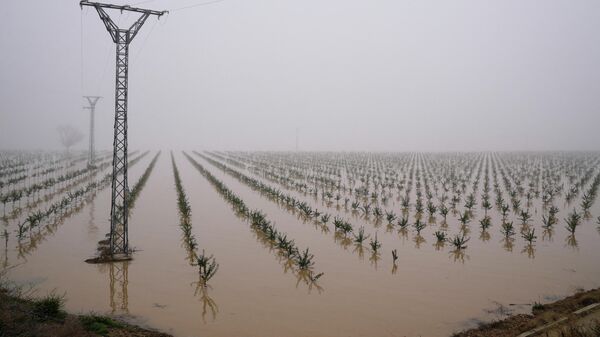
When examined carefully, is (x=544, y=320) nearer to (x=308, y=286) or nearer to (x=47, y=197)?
(x=308, y=286)

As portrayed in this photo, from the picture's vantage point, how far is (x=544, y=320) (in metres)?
7.32

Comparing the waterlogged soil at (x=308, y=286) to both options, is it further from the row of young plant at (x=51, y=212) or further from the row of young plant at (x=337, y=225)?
the row of young plant at (x=51, y=212)

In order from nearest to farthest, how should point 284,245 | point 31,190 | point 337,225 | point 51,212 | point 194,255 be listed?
point 194,255 < point 284,245 < point 337,225 < point 51,212 < point 31,190

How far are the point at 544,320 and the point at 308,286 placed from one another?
5063 millimetres

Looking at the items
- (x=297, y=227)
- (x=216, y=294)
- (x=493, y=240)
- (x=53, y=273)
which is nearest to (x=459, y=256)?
(x=493, y=240)

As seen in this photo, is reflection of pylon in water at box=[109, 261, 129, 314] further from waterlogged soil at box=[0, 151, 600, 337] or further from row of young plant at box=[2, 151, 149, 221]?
row of young plant at box=[2, 151, 149, 221]

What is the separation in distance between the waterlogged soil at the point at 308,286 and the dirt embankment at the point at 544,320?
1.37 feet

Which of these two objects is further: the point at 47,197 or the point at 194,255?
the point at 47,197

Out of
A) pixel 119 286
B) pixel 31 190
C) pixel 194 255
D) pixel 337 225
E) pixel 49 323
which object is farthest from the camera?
pixel 31 190

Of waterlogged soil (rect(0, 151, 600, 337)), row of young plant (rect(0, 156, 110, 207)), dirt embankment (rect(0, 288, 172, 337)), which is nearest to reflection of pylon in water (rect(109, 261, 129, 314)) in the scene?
waterlogged soil (rect(0, 151, 600, 337))

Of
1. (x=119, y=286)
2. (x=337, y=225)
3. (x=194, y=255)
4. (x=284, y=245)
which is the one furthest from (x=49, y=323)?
(x=337, y=225)

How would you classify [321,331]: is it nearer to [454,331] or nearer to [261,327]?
[261,327]

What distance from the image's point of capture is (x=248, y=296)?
9.42m

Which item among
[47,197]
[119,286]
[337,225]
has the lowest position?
[119,286]
